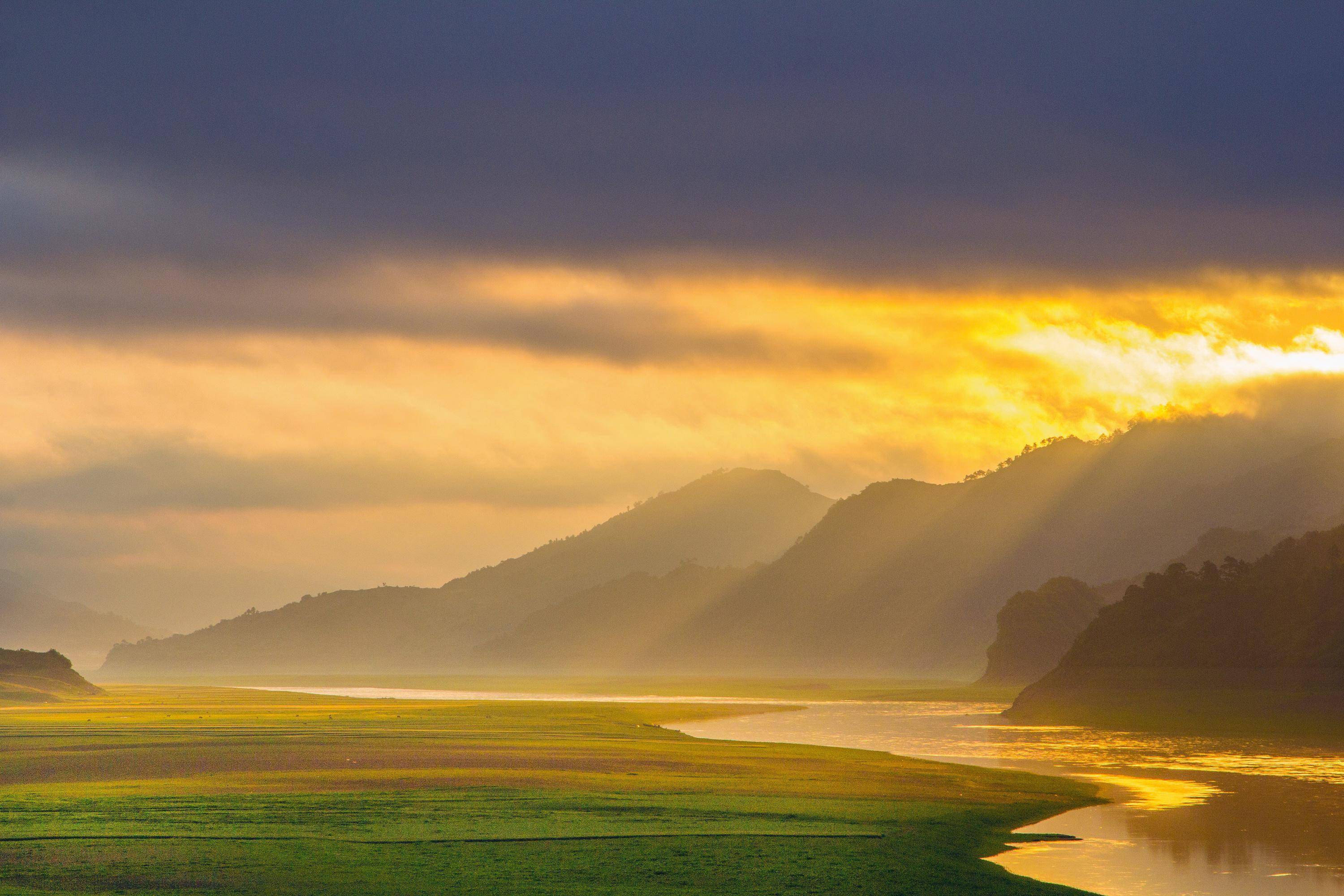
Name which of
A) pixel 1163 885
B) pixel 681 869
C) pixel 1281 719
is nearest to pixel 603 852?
pixel 681 869

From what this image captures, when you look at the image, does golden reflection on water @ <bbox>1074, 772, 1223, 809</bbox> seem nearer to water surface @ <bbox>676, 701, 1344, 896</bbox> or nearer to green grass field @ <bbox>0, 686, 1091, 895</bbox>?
water surface @ <bbox>676, 701, 1344, 896</bbox>

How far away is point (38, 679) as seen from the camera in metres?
163

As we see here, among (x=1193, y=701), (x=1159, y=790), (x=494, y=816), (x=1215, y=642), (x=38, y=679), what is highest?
(x=1215, y=642)

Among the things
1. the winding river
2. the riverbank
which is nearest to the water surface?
the winding river

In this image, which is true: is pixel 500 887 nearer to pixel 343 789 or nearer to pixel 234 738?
pixel 343 789

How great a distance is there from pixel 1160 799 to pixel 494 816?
27448 millimetres

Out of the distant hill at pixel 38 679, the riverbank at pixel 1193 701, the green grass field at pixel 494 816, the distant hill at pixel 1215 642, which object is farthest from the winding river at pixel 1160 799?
the distant hill at pixel 38 679

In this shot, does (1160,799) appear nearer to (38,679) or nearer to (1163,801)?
(1163,801)

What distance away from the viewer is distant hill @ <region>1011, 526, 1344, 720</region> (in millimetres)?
127188

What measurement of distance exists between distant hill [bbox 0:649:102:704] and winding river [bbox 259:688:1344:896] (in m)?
74.5

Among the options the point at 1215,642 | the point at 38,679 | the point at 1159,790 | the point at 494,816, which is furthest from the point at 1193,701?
the point at 38,679

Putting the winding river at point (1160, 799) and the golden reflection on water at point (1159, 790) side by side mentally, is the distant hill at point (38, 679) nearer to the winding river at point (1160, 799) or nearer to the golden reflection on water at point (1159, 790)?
the winding river at point (1160, 799)

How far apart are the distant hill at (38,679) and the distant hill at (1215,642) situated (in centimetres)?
9740

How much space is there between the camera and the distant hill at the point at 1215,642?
127 m
